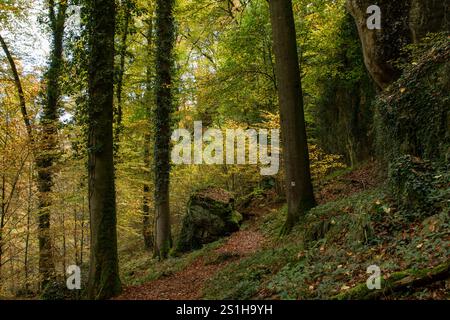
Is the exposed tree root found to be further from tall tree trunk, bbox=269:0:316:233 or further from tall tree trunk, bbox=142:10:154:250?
tall tree trunk, bbox=142:10:154:250

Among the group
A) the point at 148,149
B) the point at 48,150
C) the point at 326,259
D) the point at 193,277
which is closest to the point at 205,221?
the point at 193,277

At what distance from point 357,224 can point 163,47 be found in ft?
35.1

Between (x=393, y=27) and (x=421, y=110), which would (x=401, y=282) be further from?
(x=393, y=27)

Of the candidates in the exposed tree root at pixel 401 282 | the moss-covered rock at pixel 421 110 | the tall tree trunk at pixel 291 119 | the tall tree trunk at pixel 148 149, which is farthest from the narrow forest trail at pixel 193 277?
the tall tree trunk at pixel 148 149

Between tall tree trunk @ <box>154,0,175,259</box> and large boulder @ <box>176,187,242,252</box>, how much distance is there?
834 millimetres

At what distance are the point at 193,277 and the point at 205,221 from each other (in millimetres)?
4600

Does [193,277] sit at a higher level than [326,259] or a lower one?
lower

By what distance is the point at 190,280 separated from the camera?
8.81 m

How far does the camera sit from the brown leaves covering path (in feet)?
25.9

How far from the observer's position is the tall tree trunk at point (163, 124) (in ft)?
44.7
